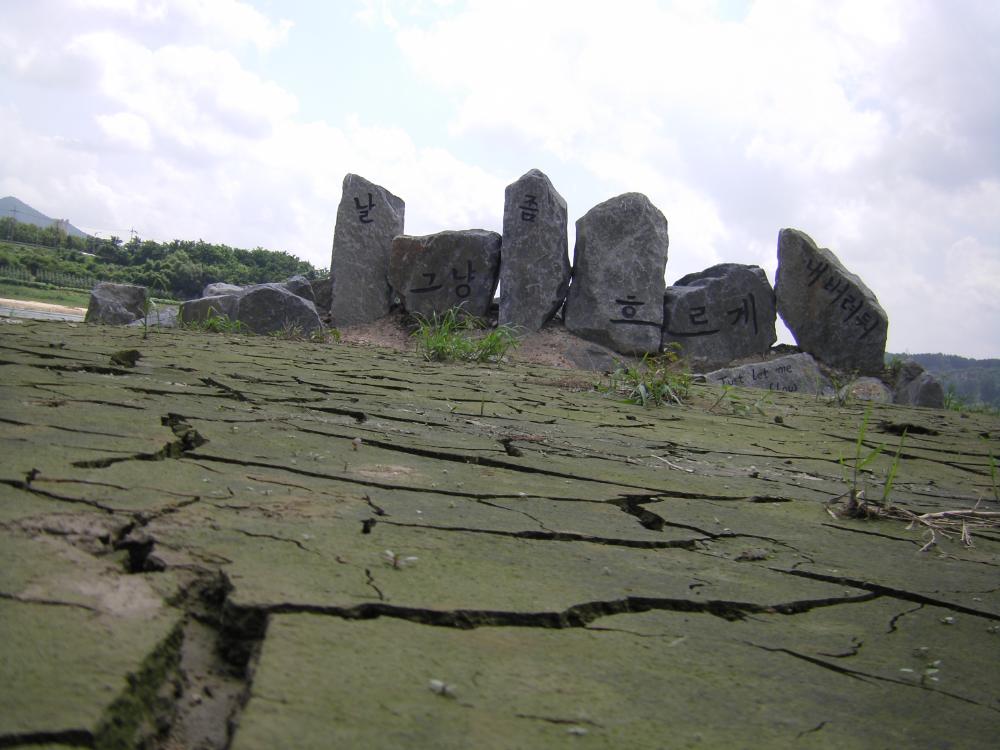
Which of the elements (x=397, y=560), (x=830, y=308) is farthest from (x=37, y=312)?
(x=830, y=308)

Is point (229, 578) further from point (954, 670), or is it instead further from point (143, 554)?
point (954, 670)

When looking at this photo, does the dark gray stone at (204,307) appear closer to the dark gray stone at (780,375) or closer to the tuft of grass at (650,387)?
the dark gray stone at (780,375)

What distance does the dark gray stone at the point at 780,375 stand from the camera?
30.2 ft

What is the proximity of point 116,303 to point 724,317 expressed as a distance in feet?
26.8

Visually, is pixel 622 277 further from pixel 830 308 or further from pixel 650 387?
pixel 650 387

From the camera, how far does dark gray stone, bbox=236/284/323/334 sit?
941cm

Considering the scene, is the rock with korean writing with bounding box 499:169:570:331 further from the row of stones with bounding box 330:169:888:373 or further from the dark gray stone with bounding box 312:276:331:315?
the dark gray stone with bounding box 312:276:331:315

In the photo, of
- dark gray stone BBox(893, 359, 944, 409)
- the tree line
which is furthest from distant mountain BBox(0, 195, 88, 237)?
dark gray stone BBox(893, 359, 944, 409)

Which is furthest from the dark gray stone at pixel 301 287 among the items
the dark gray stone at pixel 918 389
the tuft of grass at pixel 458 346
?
the dark gray stone at pixel 918 389

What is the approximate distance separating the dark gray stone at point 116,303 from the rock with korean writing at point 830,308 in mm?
8468

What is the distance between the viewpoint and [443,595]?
123 cm

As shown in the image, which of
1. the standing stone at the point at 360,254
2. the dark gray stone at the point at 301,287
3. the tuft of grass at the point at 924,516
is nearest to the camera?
the tuft of grass at the point at 924,516

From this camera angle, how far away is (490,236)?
1063 cm

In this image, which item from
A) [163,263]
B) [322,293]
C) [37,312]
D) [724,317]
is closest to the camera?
[37,312]
